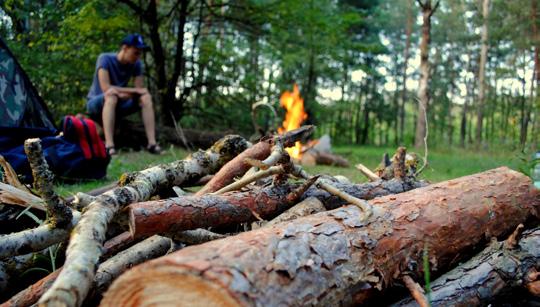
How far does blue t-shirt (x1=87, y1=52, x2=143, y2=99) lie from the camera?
6832 millimetres

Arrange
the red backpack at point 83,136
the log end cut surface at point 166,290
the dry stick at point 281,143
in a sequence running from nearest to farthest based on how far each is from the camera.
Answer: the log end cut surface at point 166,290, the dry stick at point 281,143, the red backpack at point 83,136

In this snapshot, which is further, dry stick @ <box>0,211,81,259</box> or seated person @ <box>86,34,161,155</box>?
seated person @ <box>86,34,161,155</box>

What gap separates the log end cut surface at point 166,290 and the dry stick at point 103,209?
0.33 ft

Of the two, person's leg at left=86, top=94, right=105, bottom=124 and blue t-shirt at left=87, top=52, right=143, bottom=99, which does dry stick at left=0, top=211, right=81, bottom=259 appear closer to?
person's leg at left=86, top=94, right=105, bottom=124

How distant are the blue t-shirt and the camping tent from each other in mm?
1707

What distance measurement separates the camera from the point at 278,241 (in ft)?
4.87

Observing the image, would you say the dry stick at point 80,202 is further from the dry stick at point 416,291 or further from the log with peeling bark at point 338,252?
the dry stick at point 416,291

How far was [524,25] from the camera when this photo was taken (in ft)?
48.5

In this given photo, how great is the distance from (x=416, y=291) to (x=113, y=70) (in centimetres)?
625

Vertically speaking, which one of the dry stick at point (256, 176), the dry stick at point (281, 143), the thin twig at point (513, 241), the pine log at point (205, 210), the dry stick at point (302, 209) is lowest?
the thin twig at point (513, 241)

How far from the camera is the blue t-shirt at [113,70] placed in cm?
Answer: 683

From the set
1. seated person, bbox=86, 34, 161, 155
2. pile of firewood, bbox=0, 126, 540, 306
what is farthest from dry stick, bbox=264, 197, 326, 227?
seated person, bbox=86, 34, 161, 155

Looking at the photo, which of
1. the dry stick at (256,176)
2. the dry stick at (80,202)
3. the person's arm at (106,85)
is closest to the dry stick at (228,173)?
the dry stick at (256,176)

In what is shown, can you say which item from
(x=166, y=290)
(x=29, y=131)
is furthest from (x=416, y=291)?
(x=29, y=131)
